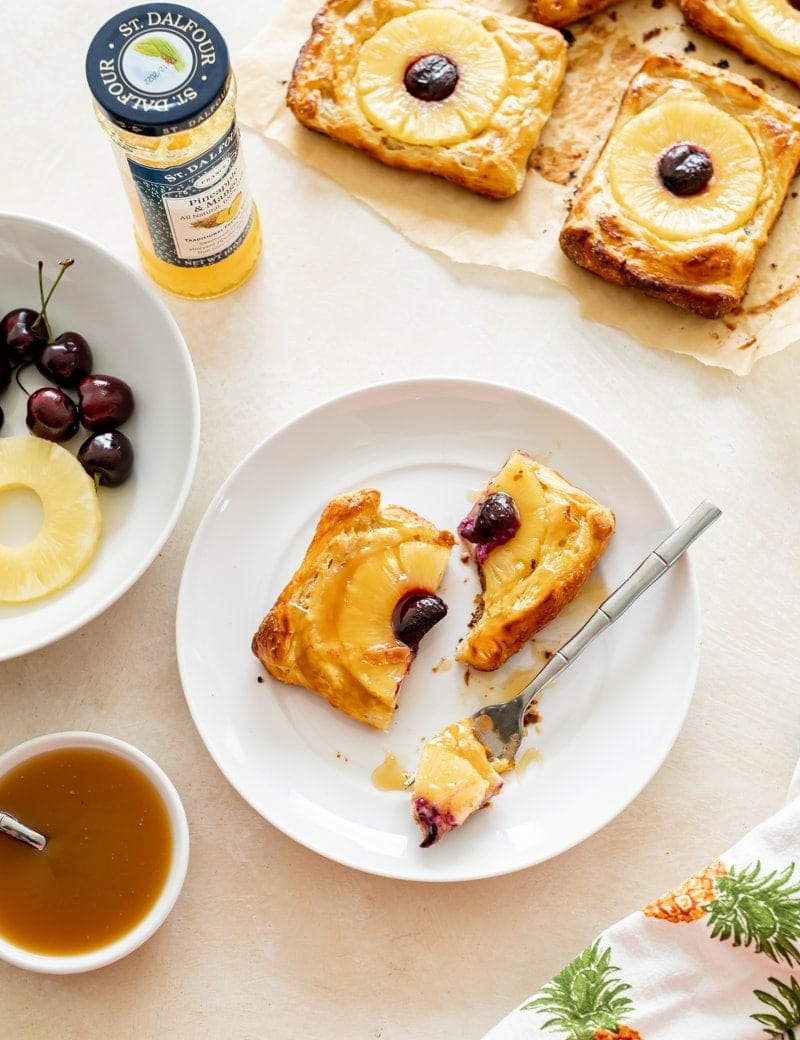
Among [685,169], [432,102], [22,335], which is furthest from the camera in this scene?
[432,102]

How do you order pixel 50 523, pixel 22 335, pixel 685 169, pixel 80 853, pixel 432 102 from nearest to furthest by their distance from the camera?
pixel 80 853
pixel 50 523
pixel 22 335
pixel 685 169
pixel 432 102

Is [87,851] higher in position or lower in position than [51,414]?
lower

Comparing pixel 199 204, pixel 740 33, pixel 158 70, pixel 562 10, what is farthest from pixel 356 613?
pixel 740 33

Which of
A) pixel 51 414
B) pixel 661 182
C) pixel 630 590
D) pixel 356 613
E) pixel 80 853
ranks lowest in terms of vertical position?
pixel 80 853

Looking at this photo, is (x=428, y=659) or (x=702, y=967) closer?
(x=702, y=967)

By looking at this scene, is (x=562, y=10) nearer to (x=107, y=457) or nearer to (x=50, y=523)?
(x=107, y=457)

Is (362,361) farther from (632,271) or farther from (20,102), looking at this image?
(20,102)

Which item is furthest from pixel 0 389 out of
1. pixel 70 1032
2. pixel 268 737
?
pixel 70 1032
